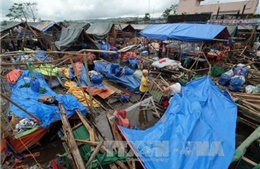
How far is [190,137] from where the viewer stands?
3.36 m

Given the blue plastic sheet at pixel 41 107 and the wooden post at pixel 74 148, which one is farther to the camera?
the blue plastic sheet at pixel 41 107

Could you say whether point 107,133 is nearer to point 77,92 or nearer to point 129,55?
point 77,92

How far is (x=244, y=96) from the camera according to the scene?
20.5ft

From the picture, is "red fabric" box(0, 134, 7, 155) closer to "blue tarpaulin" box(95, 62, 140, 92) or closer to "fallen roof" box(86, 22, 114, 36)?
"blue tarpaulin" box(95, 62, 140, 92)

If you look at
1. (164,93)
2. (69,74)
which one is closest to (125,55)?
Answer: (69,74)

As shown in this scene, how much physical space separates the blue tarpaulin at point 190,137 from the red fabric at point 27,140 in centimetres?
299

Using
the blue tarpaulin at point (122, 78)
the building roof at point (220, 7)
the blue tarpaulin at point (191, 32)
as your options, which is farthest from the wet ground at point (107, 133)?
the building roof at point (220, 7)

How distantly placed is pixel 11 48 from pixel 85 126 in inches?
700

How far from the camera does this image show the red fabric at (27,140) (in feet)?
14.5

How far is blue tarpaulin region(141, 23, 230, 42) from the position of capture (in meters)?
10.3

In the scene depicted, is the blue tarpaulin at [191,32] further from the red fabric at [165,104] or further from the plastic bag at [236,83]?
the red fabric at [165,104]

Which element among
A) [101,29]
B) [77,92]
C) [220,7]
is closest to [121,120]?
[77,92]

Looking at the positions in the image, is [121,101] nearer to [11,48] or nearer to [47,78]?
[47,78]

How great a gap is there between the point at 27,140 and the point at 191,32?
11.5 metres
